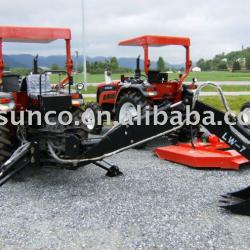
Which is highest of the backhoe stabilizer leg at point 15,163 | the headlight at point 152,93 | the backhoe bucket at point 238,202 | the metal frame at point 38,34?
the metal frame at point 38,34

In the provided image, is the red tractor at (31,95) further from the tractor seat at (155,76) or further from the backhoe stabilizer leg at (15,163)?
the tractor seat at (155,76)

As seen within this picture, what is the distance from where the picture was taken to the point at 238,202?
176 inches

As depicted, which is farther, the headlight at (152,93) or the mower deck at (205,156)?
the headlight at (152,93)

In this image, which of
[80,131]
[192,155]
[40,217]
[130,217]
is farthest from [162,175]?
[40,217]

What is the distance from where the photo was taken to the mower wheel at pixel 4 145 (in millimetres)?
5730

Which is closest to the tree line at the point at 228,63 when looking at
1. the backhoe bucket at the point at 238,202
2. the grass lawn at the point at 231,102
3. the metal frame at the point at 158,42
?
the grass lawn at the point at 231,102

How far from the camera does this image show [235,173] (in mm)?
5898

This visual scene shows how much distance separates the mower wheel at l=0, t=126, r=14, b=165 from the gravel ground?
33 centimetres

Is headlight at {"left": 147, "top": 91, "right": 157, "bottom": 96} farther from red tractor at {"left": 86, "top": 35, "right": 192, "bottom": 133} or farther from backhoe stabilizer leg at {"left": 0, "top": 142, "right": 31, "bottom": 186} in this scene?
backhoe stabilizer leg at {"left": 0, "top": 142, "right": 31, "bottom": 186}

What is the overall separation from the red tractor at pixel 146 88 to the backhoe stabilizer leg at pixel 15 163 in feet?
9.97

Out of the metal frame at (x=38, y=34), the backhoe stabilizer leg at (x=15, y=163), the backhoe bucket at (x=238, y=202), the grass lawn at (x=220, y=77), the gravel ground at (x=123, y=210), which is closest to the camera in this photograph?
the gravel ground at (x=123, y=210)

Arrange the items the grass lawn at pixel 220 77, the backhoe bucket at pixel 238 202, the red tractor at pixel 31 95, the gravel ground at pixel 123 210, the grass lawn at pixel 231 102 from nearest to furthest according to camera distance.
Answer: the gravel ground at pixel 123 210, the backhoe bucket at pixel 238 202, the red tractor at pixel 31 95, the grass lawn at pixel 231 102, the grass lawn at pixel 220 77

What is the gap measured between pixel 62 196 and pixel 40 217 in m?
0.70

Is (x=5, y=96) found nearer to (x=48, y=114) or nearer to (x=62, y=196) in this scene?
(x=48, y=114)
